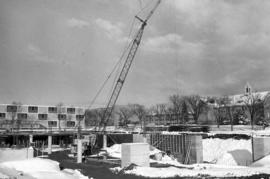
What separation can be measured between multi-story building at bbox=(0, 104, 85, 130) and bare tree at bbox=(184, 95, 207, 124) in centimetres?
3700

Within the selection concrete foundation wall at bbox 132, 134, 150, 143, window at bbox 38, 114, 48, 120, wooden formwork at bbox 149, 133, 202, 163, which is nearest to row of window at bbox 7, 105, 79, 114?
window at bbox 38, 114, 48, 120

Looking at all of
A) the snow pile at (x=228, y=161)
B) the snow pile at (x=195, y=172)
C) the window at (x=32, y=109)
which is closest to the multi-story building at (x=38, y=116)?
the window at (x=32, y=109)

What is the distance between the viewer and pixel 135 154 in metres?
26.5


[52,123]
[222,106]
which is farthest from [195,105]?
[52,123]

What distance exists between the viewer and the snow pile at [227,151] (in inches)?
1404

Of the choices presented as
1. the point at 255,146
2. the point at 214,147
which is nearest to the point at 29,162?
the point at 255,146

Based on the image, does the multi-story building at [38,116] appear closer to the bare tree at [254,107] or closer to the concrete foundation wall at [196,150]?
the bare tree at [254,107]

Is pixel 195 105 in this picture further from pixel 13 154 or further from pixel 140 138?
pixel 13 154

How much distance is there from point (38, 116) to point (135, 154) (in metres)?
76.7

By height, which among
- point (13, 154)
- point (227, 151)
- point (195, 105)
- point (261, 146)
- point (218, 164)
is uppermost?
point (195, 105)

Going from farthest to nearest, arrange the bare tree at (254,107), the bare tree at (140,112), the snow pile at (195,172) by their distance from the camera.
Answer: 1. the bare tree at (140,112)
2. the bare tree at (254,107)
3. the snow pile at (195,172)

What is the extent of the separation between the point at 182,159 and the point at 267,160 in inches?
573

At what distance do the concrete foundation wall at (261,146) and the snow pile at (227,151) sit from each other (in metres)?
3.54

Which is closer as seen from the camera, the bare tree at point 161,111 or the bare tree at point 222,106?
the bare tree at point 222,106
